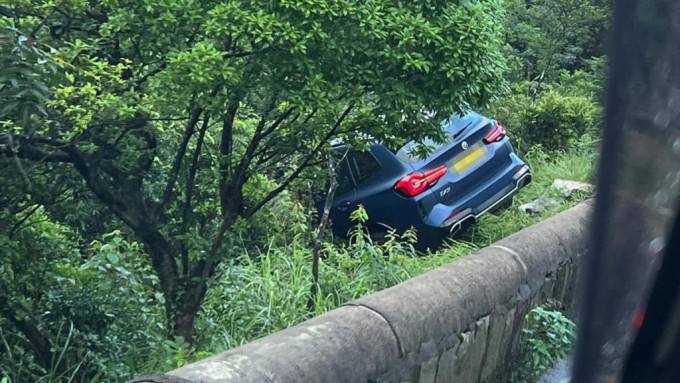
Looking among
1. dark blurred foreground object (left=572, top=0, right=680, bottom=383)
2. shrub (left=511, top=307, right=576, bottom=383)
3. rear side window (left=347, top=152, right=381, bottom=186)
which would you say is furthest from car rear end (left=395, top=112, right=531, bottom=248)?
dark blurred foreground object (left=572, top=0, right=680, bottom=383)

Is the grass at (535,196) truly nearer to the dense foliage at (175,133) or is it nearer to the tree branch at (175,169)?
the dense foliage at (175,133)

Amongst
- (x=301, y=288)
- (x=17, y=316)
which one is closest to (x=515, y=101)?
(x=301, y=288)

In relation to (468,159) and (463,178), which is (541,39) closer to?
(468,159)

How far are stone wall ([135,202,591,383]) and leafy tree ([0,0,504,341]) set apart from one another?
93 cm

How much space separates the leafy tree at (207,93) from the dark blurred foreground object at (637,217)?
2695 mm

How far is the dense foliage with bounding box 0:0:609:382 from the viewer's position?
381 centimetres

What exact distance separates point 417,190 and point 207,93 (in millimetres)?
4292

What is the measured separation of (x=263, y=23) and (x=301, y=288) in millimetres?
2394

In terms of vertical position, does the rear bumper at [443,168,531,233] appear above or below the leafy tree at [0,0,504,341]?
below

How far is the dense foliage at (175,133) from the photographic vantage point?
381 centimetres

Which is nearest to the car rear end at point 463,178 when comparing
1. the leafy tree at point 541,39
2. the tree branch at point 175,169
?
the tree branch at point 175,169

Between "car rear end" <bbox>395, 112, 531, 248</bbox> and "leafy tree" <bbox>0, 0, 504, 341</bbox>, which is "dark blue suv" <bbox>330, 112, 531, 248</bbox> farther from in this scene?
"leafy tree" <bbox>0, 0, 504, 341</bbox>

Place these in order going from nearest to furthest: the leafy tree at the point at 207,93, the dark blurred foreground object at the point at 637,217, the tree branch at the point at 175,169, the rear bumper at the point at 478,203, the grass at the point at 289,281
Answer: the dark blurred foreground object at the point at 637,217 < the leafy tree at the point at 207,93 < the tree branch at the point at 175,169 < the grass at the point at 289,281 < the rear bumper at the point at 478,203

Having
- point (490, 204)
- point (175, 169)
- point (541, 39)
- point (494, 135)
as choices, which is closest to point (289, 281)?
point (175, 169)
